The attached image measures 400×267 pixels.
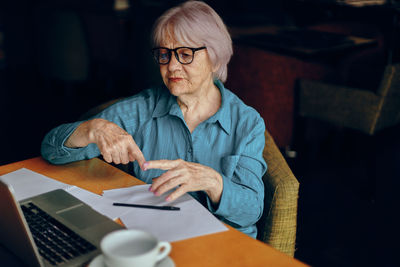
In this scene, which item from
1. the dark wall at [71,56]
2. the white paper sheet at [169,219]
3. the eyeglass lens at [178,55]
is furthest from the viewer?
the dark wall at [71,56]

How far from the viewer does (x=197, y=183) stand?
1217 millimetres

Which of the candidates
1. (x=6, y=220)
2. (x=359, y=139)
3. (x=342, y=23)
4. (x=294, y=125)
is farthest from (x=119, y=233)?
(x=342, y=23)

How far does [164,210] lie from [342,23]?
3.55 m

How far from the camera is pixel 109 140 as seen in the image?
1.37 metres

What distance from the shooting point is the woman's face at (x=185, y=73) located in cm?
152

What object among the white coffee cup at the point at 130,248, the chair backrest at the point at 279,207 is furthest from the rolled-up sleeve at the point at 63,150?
the white coffee cup at the point at 130,248

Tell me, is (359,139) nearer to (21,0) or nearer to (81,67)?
(81,67)

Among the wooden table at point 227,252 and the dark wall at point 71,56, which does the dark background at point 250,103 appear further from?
the wooden table at point 227,252

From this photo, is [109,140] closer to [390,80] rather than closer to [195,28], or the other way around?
[195,28]

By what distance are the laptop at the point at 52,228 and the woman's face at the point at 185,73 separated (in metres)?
0.53

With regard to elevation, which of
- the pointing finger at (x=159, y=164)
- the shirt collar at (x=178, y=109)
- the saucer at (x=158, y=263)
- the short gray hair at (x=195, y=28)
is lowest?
the saucer at (x=158, y=263)

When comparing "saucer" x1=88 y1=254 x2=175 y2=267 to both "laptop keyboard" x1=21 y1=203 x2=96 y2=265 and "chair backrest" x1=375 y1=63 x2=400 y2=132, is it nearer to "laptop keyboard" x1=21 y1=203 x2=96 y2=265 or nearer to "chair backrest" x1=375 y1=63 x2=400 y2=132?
"laptop keyboard" x1=21 y1=203 x2=96 y2=265

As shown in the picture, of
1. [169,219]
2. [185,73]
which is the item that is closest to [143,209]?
[169,219]

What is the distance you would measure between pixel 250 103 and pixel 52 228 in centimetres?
267
